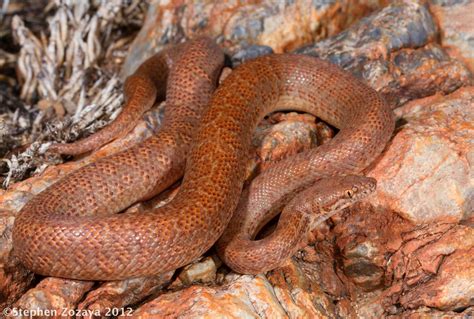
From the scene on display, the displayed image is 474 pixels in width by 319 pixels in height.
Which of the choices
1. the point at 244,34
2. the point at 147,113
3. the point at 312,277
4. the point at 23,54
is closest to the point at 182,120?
the point at 147,113

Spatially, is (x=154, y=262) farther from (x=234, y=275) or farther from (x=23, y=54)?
(x=23, y=54)

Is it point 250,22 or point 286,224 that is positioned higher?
point 250,22

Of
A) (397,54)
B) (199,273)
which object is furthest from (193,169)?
(397,54)

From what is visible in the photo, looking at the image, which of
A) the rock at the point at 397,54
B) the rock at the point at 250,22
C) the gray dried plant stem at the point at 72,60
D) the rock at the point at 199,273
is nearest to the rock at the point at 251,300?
the rock at the point at 199,273

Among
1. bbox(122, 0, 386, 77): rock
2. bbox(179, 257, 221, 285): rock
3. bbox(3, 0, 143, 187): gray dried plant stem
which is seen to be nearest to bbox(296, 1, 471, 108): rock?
bbox(122, 0, 386, 77): rock

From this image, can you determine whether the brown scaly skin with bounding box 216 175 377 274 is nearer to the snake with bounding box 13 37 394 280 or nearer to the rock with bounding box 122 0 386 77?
the snake with bounding box 13 37 394 280

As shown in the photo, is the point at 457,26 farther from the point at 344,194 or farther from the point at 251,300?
the point at 251,300
